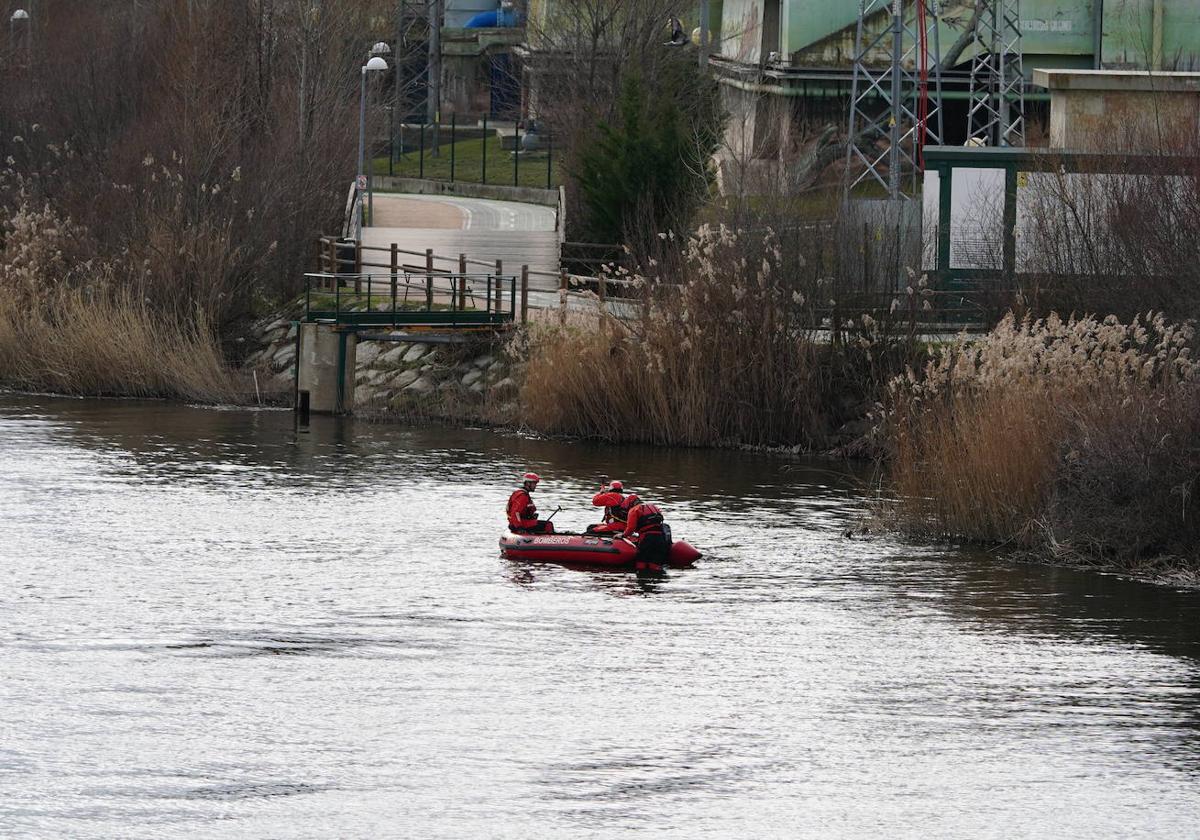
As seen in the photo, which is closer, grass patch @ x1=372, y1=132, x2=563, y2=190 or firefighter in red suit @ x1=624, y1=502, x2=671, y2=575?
firefighter in red suit @ x1=624, y1=502, x2=671, y2=575

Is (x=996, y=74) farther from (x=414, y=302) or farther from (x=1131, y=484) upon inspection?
(x=1131, y=484)

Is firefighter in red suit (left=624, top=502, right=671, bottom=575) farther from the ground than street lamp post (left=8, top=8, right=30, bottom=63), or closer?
closer

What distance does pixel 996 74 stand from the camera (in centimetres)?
5234

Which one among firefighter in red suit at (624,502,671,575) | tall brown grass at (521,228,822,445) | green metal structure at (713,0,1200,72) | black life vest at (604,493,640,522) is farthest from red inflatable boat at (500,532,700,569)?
green metal structure at (713,0,1200,72)

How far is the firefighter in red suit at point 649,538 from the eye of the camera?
93.8 feet

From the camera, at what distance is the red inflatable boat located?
29.0 metres

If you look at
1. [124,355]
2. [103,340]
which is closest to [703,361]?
[124,355]

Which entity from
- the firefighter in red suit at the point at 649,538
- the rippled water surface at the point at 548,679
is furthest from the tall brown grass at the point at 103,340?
the firefighter in red suit at the point at 649,538

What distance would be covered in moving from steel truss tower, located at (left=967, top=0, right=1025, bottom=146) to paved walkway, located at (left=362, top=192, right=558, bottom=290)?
1180 centimetres

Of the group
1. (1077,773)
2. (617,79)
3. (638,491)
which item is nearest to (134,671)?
(1077,773)

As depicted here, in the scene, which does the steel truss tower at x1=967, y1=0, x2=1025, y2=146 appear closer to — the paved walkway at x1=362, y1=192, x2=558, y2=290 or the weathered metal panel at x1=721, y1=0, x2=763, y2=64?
the weathered metal panel at x1=721, y1=0, x2=763, y2=64

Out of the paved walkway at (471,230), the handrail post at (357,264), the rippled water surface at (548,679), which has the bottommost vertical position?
the rippled water surface at (548,679)

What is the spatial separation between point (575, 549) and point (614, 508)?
0.78m

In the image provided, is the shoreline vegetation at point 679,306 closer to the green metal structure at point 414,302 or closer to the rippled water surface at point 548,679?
the green metal structure at point 414,302
